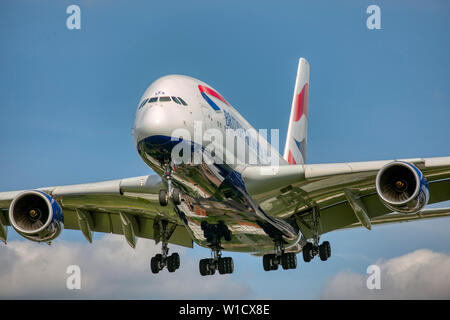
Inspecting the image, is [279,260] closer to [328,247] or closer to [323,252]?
[323,252]

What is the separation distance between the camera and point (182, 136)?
17.7 m

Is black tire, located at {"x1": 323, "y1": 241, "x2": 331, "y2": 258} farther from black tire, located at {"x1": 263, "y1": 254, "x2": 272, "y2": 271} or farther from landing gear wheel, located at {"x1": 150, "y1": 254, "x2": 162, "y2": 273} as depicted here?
landing gear wheel, located at {"x1": 150, "y1": 254, "x2": 162, "y2": 273}

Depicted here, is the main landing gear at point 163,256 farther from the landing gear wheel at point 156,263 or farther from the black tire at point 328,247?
the black tire at point 328,247

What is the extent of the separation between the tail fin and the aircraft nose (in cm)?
1624

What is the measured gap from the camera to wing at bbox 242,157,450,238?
20.4 meters

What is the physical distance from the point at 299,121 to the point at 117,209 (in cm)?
1620

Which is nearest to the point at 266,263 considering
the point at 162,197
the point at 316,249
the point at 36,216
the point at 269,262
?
the point at 269,262

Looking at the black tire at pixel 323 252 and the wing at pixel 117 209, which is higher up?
the wing at pixel 117 209

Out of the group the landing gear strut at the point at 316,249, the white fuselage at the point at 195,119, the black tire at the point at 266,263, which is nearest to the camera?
the white fuselage at the point at 195,119

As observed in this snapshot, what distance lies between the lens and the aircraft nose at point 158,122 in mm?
17109

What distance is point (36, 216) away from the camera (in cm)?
2277

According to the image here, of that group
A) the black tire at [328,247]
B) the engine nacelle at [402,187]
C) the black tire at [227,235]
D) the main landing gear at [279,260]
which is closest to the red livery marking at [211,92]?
the black tire at [227,235]

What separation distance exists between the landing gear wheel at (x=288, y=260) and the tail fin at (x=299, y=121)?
8448 mm

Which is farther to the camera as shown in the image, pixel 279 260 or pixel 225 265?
pixel 279 260
